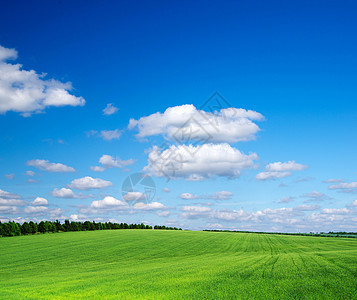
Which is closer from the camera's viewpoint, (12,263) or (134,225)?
(12,263)

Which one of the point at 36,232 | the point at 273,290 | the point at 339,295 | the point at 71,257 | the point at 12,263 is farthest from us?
→ the point at 36,232

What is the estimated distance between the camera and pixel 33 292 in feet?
54.1

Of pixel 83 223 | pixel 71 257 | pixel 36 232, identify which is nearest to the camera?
pixel 71 257

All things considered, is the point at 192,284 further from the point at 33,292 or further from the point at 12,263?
the point at 12,263

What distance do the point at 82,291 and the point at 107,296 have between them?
2.28 m

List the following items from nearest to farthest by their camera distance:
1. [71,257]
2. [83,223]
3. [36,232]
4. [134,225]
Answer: [71,257] < [36,232] < [83,223] < [134,225]

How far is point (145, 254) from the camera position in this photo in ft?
138

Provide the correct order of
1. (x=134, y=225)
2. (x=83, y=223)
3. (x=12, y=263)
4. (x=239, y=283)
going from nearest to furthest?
1. (x=239, y=283)
2. (x=12, y=263)
3. (x=83, y=223)
4. (x=134, y=225)

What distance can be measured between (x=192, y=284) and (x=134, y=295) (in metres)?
3.28

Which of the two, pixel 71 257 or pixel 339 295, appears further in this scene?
pixel 71 257

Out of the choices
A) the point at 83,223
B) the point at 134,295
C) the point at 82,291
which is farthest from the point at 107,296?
the point at 83,223

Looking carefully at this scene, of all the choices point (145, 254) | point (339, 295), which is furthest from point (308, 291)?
point (145, 254)

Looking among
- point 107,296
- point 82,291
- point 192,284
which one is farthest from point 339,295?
point 82,291

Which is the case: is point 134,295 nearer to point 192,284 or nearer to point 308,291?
point 192,284
